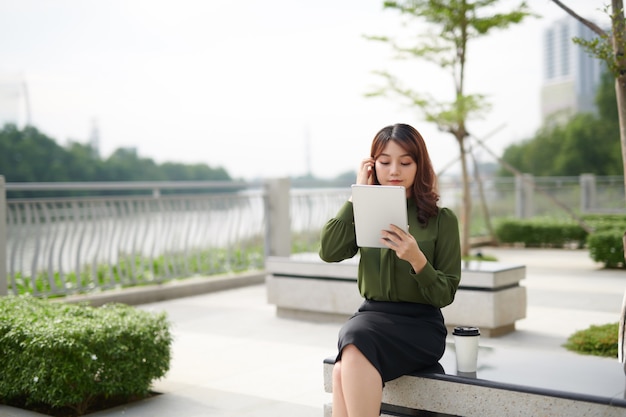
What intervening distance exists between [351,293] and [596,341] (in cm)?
218

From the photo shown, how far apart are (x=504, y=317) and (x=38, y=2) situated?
5612cm

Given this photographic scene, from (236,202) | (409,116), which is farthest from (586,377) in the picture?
(409,116)

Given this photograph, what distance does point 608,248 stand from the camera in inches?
417

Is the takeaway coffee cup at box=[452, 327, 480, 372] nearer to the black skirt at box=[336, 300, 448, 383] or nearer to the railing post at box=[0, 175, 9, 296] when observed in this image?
the black skirt at box=[336, 300, 448, 383]

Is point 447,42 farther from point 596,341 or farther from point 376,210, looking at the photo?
point 376,210

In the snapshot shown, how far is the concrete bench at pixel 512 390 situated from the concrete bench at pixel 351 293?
2.67 meters

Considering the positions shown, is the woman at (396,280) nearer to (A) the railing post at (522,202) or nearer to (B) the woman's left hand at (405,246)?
(B) the woman's left hand at (405,246)

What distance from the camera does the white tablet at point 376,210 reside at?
2705 millimetres

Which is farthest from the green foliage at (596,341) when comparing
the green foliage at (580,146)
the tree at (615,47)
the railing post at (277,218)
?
the green foliage at (580,146)

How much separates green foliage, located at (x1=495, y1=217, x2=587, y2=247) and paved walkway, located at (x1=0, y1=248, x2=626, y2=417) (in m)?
3.93

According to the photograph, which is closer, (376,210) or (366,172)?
(376,210)

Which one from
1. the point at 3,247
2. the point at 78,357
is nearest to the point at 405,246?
the point at 78,357

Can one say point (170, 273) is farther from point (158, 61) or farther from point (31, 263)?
point (158, 61)

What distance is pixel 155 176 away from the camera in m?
44.0
